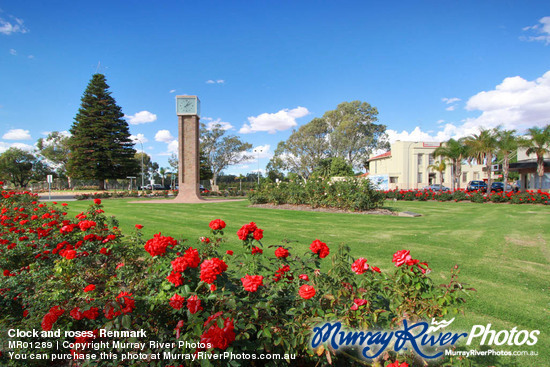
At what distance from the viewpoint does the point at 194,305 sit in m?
1.69

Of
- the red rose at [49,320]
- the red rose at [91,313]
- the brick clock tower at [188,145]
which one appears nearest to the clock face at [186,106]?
the brick clock tower at [188,145]

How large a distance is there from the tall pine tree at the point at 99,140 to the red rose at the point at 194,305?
41.1 m

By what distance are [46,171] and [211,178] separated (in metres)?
34.4

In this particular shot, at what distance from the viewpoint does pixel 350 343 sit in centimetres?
178

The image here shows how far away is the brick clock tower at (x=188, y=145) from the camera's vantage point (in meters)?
22.7

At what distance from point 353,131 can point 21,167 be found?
2353 inches

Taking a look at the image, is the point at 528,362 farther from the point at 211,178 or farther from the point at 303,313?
the point at 211,178

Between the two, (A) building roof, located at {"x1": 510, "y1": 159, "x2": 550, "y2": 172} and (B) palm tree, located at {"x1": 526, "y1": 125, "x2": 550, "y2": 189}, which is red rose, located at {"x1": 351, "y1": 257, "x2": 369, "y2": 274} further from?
(A) building roof, located at {"x1": 510, "y1": 159, "x2": 550, "y2": 172}

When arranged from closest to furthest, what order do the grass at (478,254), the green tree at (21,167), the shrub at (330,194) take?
the grass at (478,254)
the shrub at (330,194)
the green tree at (21,167)

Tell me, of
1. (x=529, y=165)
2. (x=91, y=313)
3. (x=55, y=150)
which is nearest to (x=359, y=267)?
(x=91, y=313)

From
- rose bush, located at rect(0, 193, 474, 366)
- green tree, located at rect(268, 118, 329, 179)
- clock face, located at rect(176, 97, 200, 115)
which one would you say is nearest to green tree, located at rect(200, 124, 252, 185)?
green tree, located at rect(268, 118, 329, 179)

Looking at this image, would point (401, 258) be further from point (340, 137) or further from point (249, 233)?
point (340, 137)

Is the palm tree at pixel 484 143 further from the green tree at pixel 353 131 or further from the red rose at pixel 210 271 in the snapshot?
the red rose at pixel 210 271

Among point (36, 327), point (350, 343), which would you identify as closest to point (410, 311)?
point (350, 343)
